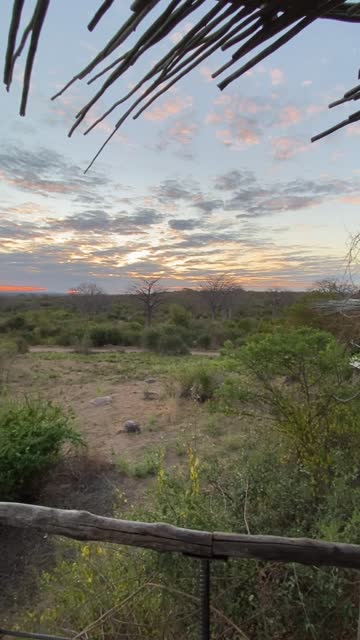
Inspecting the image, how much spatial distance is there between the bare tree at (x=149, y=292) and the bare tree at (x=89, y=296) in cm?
737

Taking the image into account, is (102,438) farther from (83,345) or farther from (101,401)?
(83,345)

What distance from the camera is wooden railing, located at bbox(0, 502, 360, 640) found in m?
1.38

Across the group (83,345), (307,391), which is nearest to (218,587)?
(307,391)

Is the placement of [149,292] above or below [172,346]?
above

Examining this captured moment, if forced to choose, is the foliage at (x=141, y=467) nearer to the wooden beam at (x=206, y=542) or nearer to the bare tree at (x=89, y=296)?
the wooden beam at (x=206, y=542)

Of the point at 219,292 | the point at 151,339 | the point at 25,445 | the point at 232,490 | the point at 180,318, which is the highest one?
the point at 219,292

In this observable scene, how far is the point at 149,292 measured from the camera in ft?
119

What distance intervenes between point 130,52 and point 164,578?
2185mm

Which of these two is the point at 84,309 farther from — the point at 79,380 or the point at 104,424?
the point at 104,424

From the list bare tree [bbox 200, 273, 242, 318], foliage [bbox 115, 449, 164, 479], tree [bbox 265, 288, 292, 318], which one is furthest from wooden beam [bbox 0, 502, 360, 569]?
bare tree [bbox 200, 273, 242, 318]

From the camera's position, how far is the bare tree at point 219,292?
1624 inches

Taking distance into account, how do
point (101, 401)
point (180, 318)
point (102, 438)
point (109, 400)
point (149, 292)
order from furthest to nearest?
point (149, 292)
point (180, 318)
point (109, 400)
point (101, 401)
point (102, 438)

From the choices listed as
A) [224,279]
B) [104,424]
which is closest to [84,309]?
[224,279]

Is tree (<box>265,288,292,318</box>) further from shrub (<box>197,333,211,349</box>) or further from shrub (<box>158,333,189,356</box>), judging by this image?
shrub (<box>158,333,189,356</box>)
